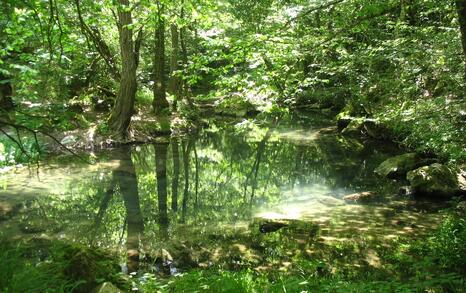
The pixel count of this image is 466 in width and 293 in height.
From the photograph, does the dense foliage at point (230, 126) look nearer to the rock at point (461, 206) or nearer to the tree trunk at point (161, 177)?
the tree trunk at point (161, 177)

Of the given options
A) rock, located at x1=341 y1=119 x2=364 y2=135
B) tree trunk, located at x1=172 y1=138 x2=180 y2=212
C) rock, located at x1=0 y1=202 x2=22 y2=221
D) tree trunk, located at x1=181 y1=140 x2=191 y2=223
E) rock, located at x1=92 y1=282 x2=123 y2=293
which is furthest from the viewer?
rock, located at x1=341 y1=119 x2=364 y2=135

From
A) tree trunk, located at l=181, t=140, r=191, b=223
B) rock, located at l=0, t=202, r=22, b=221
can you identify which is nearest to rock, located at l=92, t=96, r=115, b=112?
tree trunk, located at l=181, t=140, r=191, b=223

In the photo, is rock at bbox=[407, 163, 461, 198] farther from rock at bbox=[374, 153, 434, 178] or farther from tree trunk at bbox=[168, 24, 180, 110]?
tree trunk at bbox=[168, 24, 180, 110]

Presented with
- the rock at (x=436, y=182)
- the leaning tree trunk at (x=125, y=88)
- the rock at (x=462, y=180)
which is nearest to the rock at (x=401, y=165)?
the rock at (x=436, y=182)

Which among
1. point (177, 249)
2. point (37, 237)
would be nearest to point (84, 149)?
point (37, 237)

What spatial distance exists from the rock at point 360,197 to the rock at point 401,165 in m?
1.90

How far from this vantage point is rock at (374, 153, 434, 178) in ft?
38.8

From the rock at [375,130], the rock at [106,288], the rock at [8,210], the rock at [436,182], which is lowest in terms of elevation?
the rock at [106,288]

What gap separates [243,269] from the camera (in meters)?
6.10

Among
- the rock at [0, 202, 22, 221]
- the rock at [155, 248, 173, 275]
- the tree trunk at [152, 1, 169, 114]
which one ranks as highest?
the tree trunk at [152, 1, 169, 114]

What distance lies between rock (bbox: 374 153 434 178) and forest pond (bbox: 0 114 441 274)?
39 cm

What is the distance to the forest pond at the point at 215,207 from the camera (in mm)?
6891

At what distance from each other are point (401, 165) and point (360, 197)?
2.63 metres

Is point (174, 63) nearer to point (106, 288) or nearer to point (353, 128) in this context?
point (353, 128)
